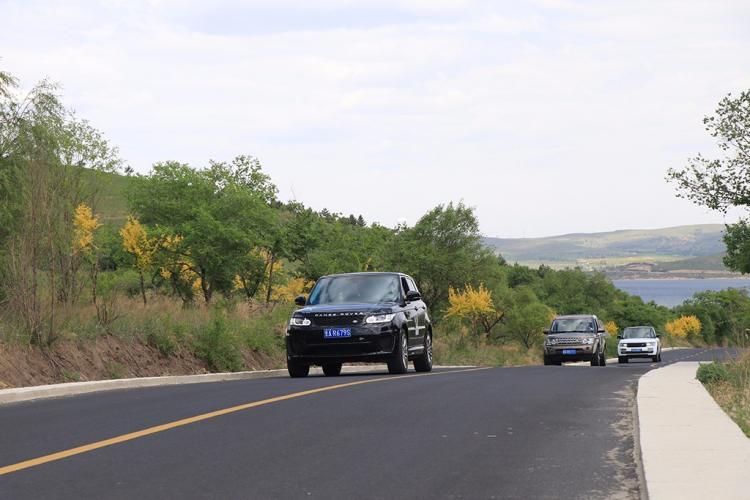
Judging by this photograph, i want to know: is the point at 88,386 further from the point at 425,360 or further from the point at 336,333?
the point at 425,360

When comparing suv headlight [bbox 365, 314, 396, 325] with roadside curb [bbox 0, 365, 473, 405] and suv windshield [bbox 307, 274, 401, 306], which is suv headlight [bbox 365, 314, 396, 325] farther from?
roadside curb [bbox 0, 365, 473, 405]

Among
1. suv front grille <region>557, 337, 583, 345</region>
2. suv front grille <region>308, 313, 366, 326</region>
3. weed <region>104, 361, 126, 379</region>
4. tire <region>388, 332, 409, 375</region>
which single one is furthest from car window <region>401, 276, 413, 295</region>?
suv front grille <region>557, 337, 583, 345</region>

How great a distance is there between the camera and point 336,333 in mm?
19281

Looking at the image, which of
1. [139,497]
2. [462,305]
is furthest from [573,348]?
[462,305]

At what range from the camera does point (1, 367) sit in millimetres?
16578

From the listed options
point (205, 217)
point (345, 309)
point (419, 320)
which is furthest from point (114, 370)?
point (205, 217)

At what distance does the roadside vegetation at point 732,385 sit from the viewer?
37.6ft

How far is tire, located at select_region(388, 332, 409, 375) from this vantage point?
20.0 m

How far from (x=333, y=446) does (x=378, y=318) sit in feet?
36.0

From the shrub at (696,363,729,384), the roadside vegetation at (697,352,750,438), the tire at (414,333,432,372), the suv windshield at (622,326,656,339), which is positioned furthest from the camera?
the suv windshield at (622,326,656,339)

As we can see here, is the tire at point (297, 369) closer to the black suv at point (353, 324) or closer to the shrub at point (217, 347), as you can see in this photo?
the black suv at point (353, 324)

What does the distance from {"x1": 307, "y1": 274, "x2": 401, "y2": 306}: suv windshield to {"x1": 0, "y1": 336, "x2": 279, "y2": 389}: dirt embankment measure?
357cm

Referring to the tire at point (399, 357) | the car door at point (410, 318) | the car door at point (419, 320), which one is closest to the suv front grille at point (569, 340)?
the car door at point (419, 320)

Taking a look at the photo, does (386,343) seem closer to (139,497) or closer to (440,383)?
(440,383)
